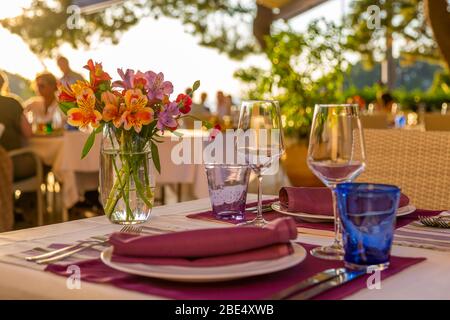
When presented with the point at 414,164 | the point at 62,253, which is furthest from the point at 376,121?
the point at 62,253

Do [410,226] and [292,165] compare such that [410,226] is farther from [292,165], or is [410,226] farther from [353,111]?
[292,165]

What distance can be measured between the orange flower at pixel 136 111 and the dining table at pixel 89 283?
193mm

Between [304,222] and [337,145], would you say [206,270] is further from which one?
[304,222]

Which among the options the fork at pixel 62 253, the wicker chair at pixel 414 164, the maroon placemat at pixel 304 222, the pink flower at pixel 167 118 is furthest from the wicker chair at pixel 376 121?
the fork at pixel 62 253

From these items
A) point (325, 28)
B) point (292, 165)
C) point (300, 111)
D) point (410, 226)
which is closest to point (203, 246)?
point (410, 226)

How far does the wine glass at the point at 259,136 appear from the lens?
116 centimetres

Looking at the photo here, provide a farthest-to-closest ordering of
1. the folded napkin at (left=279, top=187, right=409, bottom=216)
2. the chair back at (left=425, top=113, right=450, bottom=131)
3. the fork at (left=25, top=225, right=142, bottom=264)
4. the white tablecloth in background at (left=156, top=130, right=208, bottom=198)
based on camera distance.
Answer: the chair back at (left=425, top=113, right=450, bottom=131)
the white tablecloth in background at (left=156, top=130, right=208, bottom=198)
the folded napkin at (left=279, top=187, right=409, bottom=216)
the fork at (left=25, top=225, right=142, bottom=264)

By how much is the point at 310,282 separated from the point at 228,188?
18.5 inches

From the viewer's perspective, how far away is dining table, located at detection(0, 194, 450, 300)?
2.69 feet

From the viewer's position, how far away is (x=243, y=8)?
13.9 meters

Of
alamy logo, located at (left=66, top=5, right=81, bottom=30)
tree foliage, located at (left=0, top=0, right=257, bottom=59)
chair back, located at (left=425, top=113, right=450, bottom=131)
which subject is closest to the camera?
chair back, located at (left=425, top=113, right=450, bottom=131)

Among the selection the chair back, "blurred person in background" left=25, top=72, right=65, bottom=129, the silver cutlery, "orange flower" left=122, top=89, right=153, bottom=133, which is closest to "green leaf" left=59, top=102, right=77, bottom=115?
"orange flower" left=122, top=89, right=153, bottom=133

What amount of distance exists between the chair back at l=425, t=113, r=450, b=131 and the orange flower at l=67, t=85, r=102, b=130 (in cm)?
349

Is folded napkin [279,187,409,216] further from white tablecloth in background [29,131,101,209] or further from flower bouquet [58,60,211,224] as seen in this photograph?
white tablecloth in background [29,131,101,209]
